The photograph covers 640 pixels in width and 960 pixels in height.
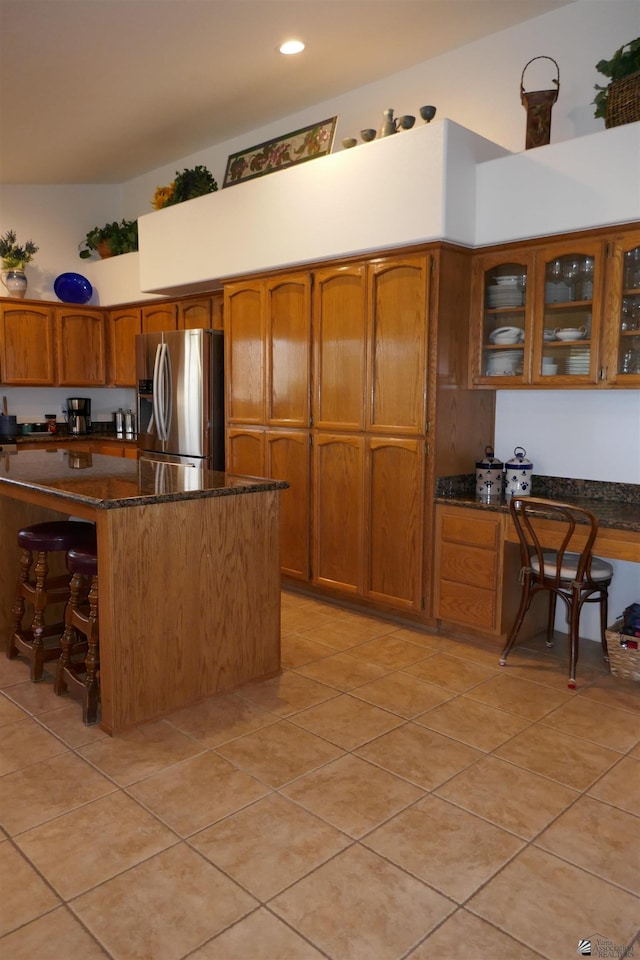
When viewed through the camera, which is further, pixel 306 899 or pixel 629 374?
pixel 629 374

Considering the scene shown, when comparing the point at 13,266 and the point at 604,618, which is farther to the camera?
the point at 13,266

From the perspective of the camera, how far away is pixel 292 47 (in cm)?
377

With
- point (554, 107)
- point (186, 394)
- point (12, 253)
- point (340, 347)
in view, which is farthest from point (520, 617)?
point (12, 253)

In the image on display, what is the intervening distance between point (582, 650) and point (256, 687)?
1677 millimetres

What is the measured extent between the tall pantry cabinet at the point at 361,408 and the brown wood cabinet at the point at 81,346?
2.22 meters

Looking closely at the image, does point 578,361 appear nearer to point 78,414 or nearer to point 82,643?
point 82,643

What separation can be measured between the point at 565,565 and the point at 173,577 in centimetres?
176

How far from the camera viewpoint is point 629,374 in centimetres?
316

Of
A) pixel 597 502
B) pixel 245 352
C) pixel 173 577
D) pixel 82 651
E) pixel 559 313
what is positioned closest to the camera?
pixel 173 577

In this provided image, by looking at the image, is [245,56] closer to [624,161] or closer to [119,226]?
[624,161]

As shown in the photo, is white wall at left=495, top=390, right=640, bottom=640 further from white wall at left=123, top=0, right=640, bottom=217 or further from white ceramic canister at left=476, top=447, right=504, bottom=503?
white wall at left=123, top=0, right=640, bottom=217

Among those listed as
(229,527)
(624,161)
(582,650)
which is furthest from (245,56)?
(582,650)

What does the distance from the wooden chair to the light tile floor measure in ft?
0.93

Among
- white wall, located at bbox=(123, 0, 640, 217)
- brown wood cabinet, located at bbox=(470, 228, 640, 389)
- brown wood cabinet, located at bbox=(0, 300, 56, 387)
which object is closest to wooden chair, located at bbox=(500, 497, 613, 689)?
brown wood cabinet, located at bbox=(470, 228, 640, 389)
